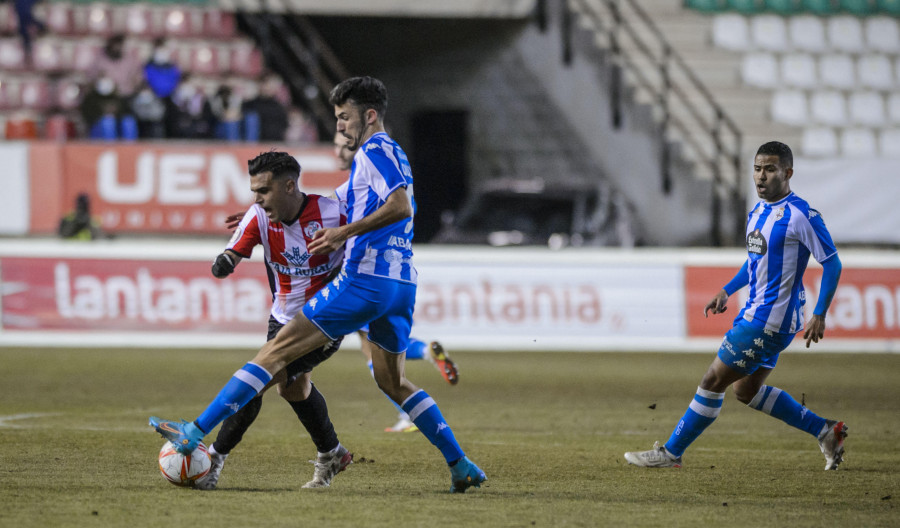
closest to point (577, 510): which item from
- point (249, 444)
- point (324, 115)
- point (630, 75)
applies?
point (249, 444)

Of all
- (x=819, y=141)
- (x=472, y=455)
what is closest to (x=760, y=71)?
(x=819, y=141)

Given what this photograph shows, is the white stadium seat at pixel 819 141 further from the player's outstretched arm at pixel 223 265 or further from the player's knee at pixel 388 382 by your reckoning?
the player's outstretched arm at pixel 223 265

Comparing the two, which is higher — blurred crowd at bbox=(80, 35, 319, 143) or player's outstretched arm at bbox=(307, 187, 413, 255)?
blurred crowd at bbox=(80, 35, 319, 143)

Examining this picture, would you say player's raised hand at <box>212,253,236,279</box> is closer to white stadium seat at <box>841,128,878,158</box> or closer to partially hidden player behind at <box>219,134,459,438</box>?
partially hidden player behind at <box>219,134,459,438</box>

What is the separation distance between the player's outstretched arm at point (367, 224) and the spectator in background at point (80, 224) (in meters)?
12.0

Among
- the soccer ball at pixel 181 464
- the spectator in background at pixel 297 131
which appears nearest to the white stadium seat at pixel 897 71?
the spectator in background at pixel 297 131

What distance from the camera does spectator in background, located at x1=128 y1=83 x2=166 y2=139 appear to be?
18.9 m

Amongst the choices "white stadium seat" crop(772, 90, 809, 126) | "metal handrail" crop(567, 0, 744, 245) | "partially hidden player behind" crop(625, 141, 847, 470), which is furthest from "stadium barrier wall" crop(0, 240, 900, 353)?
"partially hidden player behind" crop(625, 141, 847, 470)

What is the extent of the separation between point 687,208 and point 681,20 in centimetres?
420

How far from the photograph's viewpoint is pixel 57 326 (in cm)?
1597

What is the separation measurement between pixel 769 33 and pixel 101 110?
12801mm

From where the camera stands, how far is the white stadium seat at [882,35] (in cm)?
2394

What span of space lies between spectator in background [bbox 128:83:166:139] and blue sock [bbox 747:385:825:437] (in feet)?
43.2

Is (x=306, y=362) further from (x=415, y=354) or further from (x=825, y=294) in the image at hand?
(x=825, y=294)
